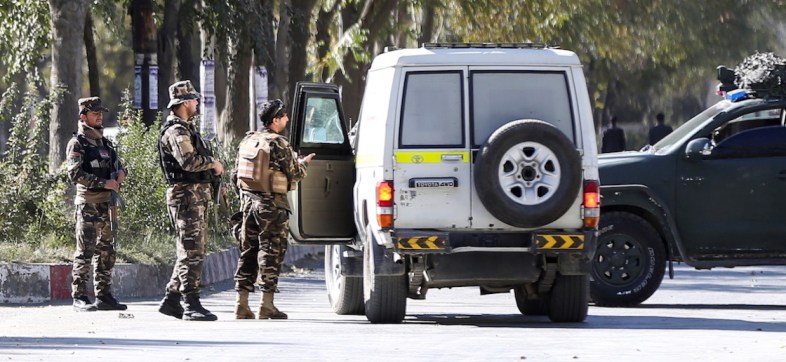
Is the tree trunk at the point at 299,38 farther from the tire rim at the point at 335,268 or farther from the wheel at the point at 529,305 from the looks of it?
the wheel at the point at 529,305

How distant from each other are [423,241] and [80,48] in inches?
365

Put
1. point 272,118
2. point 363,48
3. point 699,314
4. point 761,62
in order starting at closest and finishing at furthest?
point 272,118
point 699,314
point 761,62
point 363,48

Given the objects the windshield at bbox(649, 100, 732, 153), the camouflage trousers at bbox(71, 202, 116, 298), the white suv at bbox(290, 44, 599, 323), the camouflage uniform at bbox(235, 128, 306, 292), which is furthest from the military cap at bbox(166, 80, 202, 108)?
the windshield at bbox(649, 100, 732, 153)

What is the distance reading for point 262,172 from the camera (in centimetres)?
1459

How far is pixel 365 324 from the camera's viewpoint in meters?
14.2

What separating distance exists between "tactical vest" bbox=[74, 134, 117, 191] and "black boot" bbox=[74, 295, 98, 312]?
0.91 meters

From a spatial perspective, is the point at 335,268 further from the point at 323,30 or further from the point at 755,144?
the point at 323,30

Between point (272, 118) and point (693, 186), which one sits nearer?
point (272, 118)


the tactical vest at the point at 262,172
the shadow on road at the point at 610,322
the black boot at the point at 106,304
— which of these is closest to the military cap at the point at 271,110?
the tactical vest at the point at 262,172

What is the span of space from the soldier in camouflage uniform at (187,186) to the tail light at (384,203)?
1.38 m

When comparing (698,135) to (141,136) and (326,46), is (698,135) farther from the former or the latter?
(326,46)

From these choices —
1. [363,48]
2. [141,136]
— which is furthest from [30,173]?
[363,48]

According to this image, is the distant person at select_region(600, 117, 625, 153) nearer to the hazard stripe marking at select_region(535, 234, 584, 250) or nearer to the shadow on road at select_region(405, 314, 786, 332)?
the shadow on road at select_region(405, 314, 786, 332)

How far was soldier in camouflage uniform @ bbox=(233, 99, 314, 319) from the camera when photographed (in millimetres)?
14586
